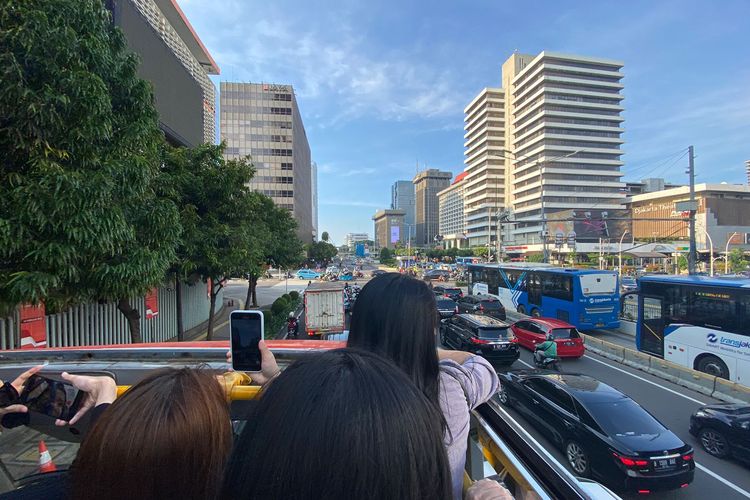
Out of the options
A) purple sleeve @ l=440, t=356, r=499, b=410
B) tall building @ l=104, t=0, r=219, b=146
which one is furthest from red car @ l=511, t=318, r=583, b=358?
tall building @ l=104, t=0, r=219, b=146

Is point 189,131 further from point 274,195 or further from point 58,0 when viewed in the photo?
point 274,195

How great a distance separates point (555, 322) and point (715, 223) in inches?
3100

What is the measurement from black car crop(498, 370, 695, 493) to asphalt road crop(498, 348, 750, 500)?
36 centimetres

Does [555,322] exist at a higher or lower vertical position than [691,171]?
lower

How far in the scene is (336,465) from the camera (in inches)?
24.0

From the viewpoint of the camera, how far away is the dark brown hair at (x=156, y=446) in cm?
81

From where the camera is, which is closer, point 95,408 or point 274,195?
point 95,408

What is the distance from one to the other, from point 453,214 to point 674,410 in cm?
11983

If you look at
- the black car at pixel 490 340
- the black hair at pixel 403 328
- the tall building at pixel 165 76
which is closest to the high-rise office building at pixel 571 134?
the black car at pixel 490 340

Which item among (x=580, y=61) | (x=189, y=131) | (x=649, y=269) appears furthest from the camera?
(x=580, y=61)

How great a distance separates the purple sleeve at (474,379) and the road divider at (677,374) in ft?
33.1

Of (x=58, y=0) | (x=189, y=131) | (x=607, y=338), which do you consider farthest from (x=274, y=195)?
(x=58, y=0)

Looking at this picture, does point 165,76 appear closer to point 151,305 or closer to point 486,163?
point 151,305

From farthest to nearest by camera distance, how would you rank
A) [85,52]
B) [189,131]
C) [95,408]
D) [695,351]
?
[189,131]
[695,351]
[85,52]
[95,408]
